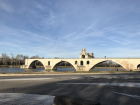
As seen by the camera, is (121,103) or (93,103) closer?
(93,103)

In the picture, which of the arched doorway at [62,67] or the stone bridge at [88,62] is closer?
the stone bridge at [88,62]

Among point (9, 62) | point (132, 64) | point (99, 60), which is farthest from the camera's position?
point (9, 62)

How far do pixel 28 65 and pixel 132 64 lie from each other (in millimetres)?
63559

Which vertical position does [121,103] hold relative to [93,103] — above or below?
below

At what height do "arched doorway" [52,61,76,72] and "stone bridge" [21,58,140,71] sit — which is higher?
"stone bridge" [21,58,140,71]

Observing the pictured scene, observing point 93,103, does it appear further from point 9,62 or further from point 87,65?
point 9,62

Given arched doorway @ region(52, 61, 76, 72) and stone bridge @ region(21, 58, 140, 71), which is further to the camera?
arched doorway @ region(52, 61, 76, 72)

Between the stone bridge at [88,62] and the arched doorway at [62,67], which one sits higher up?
the stone bridge at [88,62]

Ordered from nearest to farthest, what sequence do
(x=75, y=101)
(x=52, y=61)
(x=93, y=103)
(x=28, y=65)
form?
1. (x=93, y=103)
2. (x=75, y=101)
3. (x=52, y=61)
4. (x=28, y=65)

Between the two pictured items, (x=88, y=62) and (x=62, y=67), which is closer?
(x=88, y=62)

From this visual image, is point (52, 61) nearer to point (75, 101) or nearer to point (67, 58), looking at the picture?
point (67, 58)

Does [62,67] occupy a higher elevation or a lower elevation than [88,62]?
lower

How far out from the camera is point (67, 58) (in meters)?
72.8

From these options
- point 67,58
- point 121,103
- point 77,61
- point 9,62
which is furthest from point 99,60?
point 9,62
